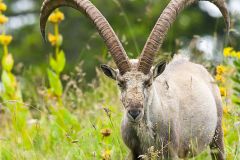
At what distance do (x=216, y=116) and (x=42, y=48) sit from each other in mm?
22061

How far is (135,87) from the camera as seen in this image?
27.1 ft

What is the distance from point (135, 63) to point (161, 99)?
2.09 ft

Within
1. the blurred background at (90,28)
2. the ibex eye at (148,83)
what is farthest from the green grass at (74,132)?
the blurred background at (90,28)

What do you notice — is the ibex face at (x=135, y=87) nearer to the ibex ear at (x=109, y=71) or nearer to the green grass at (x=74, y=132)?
the ibex ear at (x=109, y=71)

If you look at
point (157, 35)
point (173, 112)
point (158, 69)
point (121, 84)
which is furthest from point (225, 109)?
point (121, 84)

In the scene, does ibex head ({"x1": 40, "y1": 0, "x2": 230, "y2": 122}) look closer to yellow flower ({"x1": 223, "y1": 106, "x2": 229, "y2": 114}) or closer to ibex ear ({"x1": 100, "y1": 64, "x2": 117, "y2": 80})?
ibex ear ({"x1": 100, "y1": 64, "x2": 117, "y2": 80})

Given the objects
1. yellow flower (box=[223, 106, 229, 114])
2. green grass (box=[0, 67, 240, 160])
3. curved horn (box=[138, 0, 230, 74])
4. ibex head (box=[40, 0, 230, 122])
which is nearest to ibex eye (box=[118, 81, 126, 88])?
ibex head (box=[40, 0, 230, 122])

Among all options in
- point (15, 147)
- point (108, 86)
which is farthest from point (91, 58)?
point (15, 147)

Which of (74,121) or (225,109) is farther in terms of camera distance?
(74,121)

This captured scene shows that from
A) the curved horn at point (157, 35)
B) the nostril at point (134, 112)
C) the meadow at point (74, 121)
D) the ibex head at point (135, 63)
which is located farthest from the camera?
the meadow at point (74, 121)

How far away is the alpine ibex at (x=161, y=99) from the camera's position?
332 inches

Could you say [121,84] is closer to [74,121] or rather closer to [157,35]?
[157,35]

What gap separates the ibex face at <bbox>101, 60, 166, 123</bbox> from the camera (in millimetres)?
8016

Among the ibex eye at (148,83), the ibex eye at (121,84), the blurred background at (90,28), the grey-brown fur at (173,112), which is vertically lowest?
the blurred background at (90,28)
